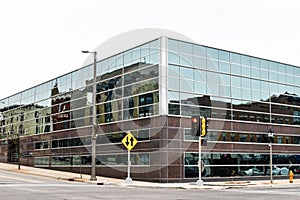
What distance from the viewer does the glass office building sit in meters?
36.0

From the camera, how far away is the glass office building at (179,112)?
36.0m

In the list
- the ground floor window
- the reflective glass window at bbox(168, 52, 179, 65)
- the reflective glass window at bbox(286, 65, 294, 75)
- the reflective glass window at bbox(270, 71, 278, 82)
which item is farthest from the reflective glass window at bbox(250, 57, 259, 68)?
the reflective glass window at bbox(168, 52, 179, 65)

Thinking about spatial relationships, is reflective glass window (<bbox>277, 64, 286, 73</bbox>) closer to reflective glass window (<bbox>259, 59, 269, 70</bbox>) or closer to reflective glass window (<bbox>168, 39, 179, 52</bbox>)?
reflective glass window (<bbox>259, 59, 269, 70</bbox>)

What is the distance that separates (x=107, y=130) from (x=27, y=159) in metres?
21.3

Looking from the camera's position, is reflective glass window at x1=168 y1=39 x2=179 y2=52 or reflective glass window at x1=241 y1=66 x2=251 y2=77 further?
reflective glass window at x1=241 y1=66 x2=251 y2=77

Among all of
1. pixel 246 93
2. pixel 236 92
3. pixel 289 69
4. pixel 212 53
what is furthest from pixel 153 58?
pixel 289 69

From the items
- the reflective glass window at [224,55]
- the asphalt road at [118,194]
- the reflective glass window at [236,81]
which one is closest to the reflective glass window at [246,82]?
the reflective glass window at [236,81]

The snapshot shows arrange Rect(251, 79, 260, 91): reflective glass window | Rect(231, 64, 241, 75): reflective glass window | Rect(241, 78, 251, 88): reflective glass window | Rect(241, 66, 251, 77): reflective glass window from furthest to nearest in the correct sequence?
1. Rect(251, 79, 260, 91): reflective glass window
2. Rect(241, 66, 251, 77): reflective glass window
3. Rect(241, 78, 251, 88): reflective glass window
4. Rect(231, 64, 241, 75): reflective glass window

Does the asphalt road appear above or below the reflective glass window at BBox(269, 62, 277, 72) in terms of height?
below

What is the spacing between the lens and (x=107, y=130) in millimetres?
41938

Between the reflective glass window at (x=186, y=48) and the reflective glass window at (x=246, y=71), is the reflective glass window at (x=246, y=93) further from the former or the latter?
the reflective glass window at (x=186, y=48)

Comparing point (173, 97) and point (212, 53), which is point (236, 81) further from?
point (173, 97)

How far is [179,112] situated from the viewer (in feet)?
119

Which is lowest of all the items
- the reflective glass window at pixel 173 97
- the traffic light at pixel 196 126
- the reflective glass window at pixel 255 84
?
the traffic light at pixel 196 126
